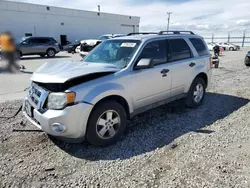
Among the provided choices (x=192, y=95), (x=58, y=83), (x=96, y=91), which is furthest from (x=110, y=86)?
(x=192, y=95)

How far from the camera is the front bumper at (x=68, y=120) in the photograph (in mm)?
2963

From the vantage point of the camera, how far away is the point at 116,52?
4.19 meters

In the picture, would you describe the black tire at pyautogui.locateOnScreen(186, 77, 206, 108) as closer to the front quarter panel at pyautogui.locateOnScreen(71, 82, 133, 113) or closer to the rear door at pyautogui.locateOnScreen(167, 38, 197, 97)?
the rear door at pyautogui.locateOnScreen(167, 38, 197, 97)

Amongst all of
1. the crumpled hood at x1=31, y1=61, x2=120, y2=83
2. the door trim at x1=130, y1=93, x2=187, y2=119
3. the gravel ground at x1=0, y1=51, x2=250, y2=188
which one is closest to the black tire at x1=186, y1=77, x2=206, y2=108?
the door trim at x1=130, y1=93, x2=187, y2=119

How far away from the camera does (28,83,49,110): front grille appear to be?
10.2 feet

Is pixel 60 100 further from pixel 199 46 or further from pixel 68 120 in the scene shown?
pixel 199 46

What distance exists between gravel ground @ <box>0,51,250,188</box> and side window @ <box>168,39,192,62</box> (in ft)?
4.26

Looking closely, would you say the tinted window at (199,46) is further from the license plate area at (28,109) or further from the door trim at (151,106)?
the license plate area at (28,109)

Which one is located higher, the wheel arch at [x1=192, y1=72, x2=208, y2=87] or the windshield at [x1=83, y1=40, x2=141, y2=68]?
the windshield at [x1=83, y1=40, x2=141, y2=68]

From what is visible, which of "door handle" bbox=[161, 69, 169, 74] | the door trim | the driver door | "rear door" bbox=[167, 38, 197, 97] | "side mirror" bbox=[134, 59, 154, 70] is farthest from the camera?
"rear door" bbox=[167, 38, 197, 97]

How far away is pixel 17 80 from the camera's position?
852 centimetres

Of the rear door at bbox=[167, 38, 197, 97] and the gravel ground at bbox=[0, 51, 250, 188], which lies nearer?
the gravel ground at bbox=[0, 51, 250, 188]

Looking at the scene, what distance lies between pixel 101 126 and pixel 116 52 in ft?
5.05

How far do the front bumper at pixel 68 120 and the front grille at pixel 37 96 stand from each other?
0.13 m
